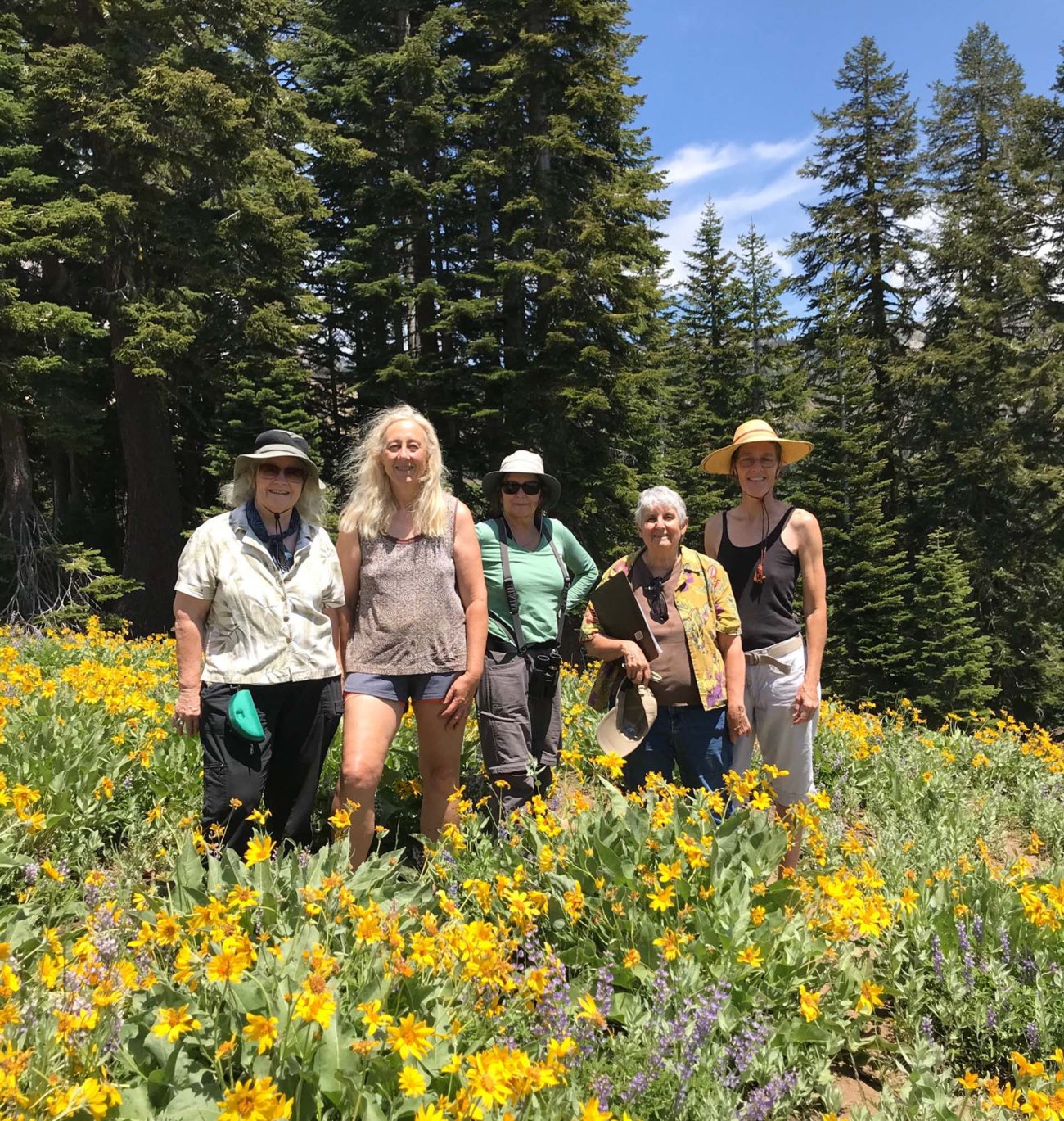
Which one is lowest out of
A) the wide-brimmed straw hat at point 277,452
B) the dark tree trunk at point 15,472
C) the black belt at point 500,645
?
the black belt at point 500,645

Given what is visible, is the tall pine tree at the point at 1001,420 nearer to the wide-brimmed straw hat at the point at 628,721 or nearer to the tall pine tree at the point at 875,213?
the tall pine tree at the point at 875,213

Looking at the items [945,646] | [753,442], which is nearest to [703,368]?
[945,646]

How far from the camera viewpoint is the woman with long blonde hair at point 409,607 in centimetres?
340

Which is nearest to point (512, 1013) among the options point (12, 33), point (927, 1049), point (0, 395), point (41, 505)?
point (927, 1049)

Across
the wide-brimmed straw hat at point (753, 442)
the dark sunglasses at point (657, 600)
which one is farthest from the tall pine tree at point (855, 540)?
the dark sunglasses at point (657, 600)

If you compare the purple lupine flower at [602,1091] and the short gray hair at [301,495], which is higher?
the short gray hair at [301,495]

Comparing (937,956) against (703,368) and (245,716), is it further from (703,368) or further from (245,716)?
(703,368)

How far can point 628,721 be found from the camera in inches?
147

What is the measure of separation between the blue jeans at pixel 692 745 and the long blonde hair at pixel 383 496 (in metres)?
1.37

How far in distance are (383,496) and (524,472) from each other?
0.73 meters

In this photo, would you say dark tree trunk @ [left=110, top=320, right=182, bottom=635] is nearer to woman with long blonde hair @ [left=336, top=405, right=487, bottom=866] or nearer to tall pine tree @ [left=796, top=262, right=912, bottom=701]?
woman with long blonde hair @ [left=336, top=405, right=487, bottom=866]

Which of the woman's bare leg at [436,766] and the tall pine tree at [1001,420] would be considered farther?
the tall pine tree at [1001,420]

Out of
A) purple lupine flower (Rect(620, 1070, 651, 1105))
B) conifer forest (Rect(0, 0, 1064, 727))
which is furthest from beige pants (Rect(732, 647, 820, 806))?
conifer forest (Rect(0, 0, 1064, 727))

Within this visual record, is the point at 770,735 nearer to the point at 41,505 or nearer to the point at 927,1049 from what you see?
the point at 927,1049
